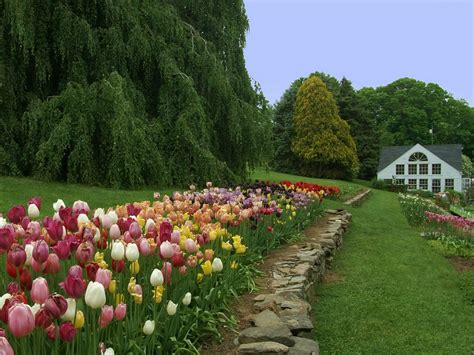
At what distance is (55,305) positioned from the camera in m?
1.68

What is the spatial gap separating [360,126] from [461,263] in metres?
37.6

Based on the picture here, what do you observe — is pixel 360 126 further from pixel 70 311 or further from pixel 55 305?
pixel 55 305

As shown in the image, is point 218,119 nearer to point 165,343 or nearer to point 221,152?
point 221,152

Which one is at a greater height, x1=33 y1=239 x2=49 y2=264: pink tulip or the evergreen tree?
the evergreen tree

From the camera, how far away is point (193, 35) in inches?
492

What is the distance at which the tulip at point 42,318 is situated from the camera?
1.71 metres

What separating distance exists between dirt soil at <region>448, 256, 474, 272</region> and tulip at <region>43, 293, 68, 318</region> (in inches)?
267

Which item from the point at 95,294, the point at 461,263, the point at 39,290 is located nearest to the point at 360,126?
the point at 461,263

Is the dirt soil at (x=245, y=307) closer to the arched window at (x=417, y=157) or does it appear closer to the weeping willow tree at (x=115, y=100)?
the weeping willow tree at (x=115, y=100)

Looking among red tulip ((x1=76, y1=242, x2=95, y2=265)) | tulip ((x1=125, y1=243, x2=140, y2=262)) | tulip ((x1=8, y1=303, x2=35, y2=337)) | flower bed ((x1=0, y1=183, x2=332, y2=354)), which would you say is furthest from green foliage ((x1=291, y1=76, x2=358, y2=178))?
tulip ((x1=8, y1=303, x2=35, y2=337))

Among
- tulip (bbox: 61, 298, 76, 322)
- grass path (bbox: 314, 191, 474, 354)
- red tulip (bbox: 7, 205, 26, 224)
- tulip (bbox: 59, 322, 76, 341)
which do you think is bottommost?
grass path (bbox: 314, 191, 474, 354)

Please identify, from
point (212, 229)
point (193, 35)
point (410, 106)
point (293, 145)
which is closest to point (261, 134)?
point (193, 35)

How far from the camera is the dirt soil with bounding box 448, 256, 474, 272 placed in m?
7.24

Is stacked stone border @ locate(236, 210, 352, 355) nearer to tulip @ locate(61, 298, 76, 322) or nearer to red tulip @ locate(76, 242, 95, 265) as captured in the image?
red tulip @ locate(76, 242, 95, 265)
